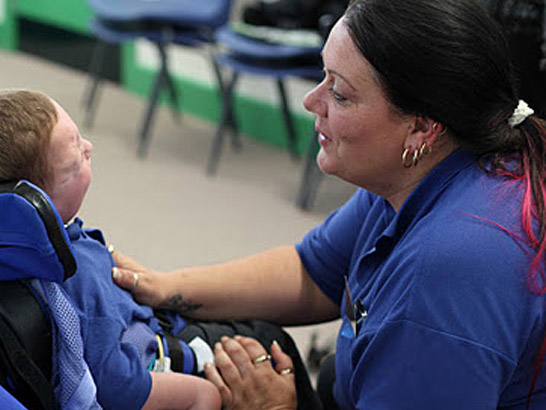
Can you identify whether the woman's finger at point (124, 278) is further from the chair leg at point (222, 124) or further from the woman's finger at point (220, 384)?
the chair leg at point (222, 124)

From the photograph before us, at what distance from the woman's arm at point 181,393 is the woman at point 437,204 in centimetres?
23

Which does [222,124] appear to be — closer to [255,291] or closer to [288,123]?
[288,123]

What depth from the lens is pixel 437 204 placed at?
3.80 ft

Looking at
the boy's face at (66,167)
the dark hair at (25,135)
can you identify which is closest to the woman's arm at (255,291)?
the boy's face at (66,167)

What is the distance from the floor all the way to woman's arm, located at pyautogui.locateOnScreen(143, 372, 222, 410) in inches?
41.8

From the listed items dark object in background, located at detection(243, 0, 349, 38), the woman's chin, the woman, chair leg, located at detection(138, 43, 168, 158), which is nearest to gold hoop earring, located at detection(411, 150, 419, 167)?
the woman

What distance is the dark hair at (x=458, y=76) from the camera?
43.8 inches

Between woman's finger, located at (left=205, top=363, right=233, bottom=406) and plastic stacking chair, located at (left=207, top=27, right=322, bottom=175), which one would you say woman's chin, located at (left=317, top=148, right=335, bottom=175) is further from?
plastic stacking chair, located at (left=207, top=27, right=322, bottom=175)

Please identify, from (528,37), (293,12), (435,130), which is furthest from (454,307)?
(293,12)

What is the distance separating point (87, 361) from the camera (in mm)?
1188

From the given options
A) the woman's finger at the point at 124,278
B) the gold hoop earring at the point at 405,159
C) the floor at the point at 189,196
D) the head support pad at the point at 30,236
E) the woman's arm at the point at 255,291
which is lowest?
the floor at the point at 189,196

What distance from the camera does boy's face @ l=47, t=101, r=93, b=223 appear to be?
1178 millimetres

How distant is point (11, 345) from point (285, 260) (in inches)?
27.6

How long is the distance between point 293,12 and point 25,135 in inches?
108
